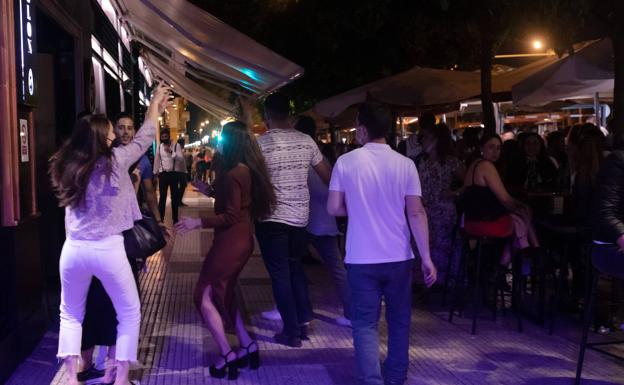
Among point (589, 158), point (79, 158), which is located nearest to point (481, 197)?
point (589, 158)

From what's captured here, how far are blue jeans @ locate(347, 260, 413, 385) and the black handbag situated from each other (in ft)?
4.45

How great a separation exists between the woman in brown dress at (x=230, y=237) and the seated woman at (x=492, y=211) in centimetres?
211

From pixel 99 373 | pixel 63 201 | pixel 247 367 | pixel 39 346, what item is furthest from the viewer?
pixel 39 346

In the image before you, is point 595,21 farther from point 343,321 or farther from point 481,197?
point 343,321

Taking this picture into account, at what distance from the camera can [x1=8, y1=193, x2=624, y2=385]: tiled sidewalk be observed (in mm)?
5418

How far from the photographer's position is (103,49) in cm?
1090

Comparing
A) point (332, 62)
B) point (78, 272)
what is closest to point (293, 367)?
point (78, 272)

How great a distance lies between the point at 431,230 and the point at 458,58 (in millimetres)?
13314

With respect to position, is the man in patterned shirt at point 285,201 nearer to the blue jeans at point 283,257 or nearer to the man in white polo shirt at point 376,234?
the blue jeans at point 283,257

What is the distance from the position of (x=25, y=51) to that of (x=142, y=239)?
1.95 meters

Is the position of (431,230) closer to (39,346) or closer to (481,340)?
(481,340)

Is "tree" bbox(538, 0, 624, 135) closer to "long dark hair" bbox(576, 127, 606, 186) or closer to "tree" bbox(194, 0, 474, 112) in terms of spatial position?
"long dark hair" bbox(576, 127, 606, 186)

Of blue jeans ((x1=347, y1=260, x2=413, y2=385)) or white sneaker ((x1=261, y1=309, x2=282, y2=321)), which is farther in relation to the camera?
white sneaker ((x1=261, y1=309, x2=282, y2=321))

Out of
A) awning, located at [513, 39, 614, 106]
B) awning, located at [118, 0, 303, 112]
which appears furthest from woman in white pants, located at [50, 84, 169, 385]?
awning, located at [513, 39, 614, 106]
